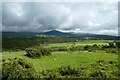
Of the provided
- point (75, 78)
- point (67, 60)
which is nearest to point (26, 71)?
point (75, 78)

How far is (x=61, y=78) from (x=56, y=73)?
1.88 metres

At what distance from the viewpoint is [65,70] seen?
120 ft

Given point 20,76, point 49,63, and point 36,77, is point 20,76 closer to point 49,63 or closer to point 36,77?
point 36,77

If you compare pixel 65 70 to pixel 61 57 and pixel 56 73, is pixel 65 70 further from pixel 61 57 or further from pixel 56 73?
pixel 61 57

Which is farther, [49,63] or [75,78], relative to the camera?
[49,63]

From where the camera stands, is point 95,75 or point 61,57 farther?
point 61,57

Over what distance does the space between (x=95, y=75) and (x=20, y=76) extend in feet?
34.1

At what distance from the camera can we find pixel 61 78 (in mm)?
33781

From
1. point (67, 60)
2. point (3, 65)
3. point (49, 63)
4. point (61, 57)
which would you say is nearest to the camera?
point (3, 65)

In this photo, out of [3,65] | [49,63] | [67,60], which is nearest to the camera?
[3,65]

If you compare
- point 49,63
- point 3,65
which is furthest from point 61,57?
point 3,65

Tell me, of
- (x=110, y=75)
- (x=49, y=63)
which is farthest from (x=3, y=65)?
(x=110, y=75)

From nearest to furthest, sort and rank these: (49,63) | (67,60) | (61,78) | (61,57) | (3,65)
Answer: (61,78)
(3,65)
(49,63)
(67,60)
(61,57)

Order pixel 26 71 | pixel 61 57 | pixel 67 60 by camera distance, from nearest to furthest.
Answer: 1. pixel 26 71
2. pixel 67 60
3. pixel 61 57
